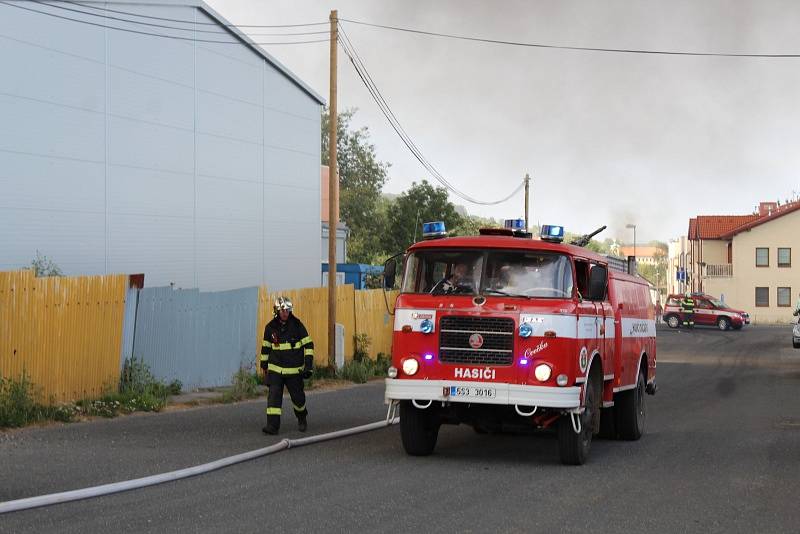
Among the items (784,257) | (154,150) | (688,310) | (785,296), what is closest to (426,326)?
(154,150)

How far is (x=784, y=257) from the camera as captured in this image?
272ft

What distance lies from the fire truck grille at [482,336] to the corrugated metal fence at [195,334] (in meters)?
8.13

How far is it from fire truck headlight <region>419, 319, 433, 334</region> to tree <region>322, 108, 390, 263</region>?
72.7 metres

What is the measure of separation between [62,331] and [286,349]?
4.09 meters

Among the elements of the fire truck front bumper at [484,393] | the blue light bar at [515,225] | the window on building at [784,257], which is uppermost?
the window on building at [784,257]

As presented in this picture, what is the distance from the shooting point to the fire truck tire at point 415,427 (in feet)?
39.4

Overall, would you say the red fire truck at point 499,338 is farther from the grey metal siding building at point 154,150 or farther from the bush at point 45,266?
the grey metal siding building at point 154,150

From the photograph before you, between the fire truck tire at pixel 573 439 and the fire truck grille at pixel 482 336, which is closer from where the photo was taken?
the fire truck grille at pixel 482 336

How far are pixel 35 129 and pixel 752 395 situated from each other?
18.5 meters

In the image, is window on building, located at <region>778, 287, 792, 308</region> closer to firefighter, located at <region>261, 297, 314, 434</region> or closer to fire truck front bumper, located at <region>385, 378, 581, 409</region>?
firefighter, located at <region>261, 297, 314, 434</region>

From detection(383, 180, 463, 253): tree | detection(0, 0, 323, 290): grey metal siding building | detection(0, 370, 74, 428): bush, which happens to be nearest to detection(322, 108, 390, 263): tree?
detection(383, 180, 463, 253): tree

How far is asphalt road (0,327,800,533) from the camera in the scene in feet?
27.3

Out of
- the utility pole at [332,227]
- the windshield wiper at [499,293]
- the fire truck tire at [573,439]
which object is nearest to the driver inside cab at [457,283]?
the windshield wiper at [499,293]

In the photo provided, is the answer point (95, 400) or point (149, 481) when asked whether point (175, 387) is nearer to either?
point (95, 400)
